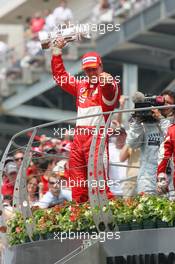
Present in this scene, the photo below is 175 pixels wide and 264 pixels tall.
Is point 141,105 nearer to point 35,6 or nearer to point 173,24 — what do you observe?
point 173,24

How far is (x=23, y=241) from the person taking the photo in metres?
15.4

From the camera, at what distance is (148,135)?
15.5 m

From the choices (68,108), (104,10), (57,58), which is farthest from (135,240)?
(68,108)

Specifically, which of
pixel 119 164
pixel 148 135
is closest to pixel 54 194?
pixel 119 164

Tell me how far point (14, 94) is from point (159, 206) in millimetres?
24951

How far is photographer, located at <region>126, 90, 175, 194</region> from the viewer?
1511 cm

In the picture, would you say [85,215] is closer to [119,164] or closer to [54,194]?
[119,164]

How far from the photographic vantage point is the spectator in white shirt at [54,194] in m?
17.5

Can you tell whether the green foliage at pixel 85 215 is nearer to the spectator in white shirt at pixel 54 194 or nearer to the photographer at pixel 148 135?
the photographer at pixel 148 135

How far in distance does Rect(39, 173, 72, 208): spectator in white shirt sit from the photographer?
6.90ft

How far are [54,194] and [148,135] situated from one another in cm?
283

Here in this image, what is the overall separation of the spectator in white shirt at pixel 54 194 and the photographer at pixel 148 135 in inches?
82.8

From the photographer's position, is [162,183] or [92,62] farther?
[92,62]

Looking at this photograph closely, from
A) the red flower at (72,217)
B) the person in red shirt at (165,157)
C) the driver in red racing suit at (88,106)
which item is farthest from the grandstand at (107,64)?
the person in red shirt at (165,157)
